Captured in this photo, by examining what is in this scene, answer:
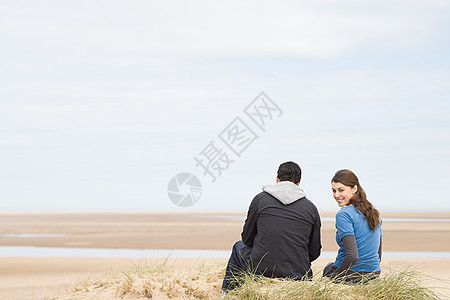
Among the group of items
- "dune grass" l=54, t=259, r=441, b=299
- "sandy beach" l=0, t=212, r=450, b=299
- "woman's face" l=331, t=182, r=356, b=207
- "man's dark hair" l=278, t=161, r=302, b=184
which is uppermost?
"man's dark hair" l=278, t=161, r=302, b=184

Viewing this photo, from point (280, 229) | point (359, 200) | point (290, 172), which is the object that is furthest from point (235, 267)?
point (359, 200)

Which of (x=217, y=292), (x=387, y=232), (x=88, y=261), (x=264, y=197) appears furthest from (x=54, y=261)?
(x=387, y=232)

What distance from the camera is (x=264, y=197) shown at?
5402mm

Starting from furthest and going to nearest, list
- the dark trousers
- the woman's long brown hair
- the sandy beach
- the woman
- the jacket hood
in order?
the sandy beach
the dark trousers
the jacket hood
the woman's long brown hair
the woman

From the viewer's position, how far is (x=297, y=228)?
538 centimetres

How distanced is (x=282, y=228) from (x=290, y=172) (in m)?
0.55

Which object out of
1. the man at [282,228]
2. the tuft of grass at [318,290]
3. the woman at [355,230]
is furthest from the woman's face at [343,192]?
the tuft of grass at [318,290]

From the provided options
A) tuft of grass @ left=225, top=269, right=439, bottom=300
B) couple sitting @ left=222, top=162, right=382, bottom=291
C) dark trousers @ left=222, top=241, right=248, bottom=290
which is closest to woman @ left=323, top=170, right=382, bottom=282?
couple sitting @ left=222, top=162, right=382, bottom=291

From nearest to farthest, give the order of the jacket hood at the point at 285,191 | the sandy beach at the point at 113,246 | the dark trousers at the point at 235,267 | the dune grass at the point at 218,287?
the jacket hood at the point at 285,191 < the dune grass at the point at 218,287 < the dark trousers at the point at 235,267 < the sandy beach at the point at 113,246

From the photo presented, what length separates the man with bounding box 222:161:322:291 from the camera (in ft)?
17.6

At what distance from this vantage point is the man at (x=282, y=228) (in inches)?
211

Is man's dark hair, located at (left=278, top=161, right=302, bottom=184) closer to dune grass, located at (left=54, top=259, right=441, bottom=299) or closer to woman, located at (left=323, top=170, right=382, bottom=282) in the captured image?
woman, located at (left=323, top=170, right=382, bottom=282)

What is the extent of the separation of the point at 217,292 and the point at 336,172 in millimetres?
2163

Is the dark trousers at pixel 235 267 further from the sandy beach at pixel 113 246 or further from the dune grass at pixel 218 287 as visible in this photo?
the sandy beach at pixel 113 246
